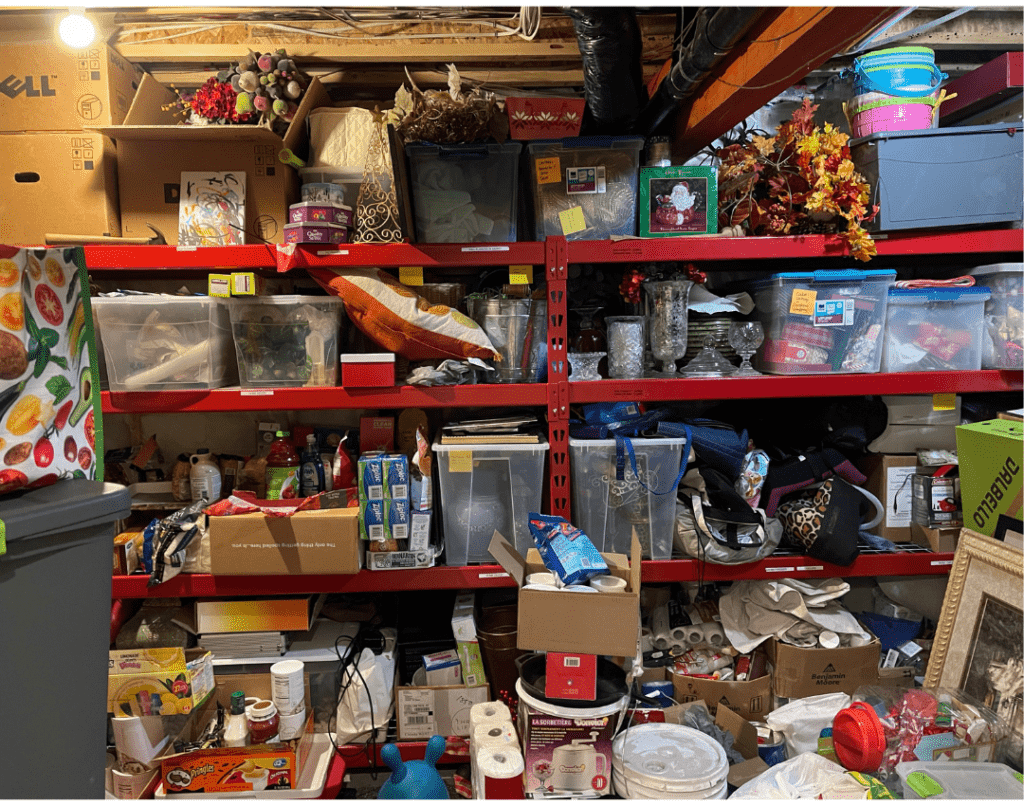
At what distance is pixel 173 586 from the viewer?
2.41 meters

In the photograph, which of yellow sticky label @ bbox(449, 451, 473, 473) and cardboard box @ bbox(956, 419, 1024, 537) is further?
yellow sticky label @ bbox(449, 451, 473, 473)

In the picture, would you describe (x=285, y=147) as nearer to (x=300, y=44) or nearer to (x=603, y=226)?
(x=300, y=44)

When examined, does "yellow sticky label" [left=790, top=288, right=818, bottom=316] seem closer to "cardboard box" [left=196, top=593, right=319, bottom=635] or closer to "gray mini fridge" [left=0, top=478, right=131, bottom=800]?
"cardboard box" [left=196, top=593, right=319, bottom=635]

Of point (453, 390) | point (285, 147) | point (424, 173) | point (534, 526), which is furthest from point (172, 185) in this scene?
point (534, 526)

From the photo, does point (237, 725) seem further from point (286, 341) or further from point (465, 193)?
point (465, 193)

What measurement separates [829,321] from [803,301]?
0.42 feet

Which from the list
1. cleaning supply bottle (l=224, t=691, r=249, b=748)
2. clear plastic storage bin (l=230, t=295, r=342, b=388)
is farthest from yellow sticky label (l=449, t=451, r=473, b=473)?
cleaning supply bottle (l=224, t=691, r=249, b=748)

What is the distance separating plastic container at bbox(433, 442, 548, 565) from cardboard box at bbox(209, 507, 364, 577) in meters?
0.37

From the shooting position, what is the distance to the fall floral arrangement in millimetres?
2377

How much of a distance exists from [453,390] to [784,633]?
1577mm

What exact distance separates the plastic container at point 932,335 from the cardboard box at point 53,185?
10.0 feet

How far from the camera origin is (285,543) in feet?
7.64

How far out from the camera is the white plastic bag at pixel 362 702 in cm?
243

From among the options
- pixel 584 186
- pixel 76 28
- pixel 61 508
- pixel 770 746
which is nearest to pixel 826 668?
pixel 770 746
